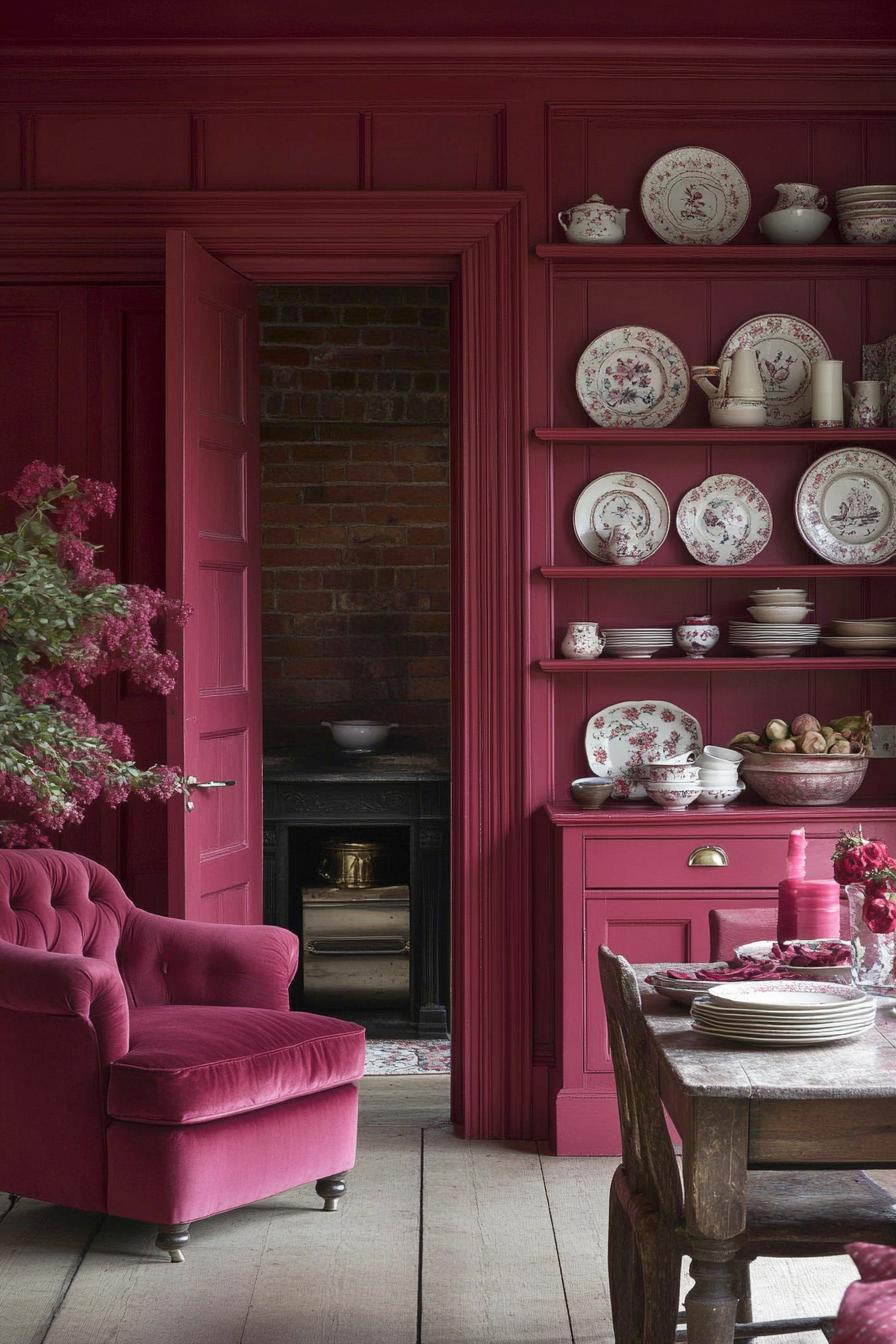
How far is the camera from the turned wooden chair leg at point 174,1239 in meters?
3.17

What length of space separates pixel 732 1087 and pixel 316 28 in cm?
318

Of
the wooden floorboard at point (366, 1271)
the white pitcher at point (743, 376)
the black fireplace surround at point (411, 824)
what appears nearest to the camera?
the wooden floorboard at point (366, 1271)

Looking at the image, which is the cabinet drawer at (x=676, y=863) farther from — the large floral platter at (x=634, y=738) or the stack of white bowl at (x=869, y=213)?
the stack of white bowl at (x=869, y=213)

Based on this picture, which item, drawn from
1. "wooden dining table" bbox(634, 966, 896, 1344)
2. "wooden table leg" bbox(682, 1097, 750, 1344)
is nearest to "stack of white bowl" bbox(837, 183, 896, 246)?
Answer: "wooden dining table" bbox(634, 966, 896, 1344)

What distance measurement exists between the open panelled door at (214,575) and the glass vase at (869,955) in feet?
6.57

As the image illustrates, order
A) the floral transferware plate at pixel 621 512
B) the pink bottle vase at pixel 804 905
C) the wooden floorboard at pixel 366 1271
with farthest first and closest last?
1. the floral transferware plate at pixel 621 512
2. the wooden floorboard at pixel 366 1271
3. the pink bottle vase at pixel 804 905

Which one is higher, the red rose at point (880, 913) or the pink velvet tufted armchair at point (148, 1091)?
the red rose at point (880, 913)

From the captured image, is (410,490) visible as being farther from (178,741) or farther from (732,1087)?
(732,1087)

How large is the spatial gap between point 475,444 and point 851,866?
2.05 m

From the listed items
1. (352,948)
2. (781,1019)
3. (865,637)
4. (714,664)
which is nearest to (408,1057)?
(352,948)

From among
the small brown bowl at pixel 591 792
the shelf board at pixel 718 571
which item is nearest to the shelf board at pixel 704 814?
the small brown bowl at pixel 591 792

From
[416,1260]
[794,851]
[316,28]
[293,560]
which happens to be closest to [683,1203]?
[794,851]

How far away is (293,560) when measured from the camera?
19.6ft

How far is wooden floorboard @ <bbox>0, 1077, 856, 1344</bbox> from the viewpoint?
286cm
